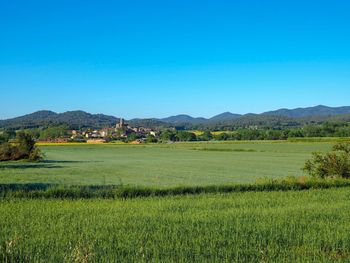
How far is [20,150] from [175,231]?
1919 inches

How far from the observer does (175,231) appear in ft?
35.0

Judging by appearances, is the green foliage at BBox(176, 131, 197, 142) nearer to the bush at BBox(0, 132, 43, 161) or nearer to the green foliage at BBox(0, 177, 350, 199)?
the bush at BBox(0, 132, 43, 161)

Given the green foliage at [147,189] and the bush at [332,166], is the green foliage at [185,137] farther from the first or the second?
the green foliage at [147,189]

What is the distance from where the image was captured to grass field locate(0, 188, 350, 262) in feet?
27.7

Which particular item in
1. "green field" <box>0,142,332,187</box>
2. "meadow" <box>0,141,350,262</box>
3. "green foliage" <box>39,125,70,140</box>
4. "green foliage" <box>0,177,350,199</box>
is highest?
"green foliage" <box>39,125,70,140</box>

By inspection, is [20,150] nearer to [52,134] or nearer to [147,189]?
[147,189]

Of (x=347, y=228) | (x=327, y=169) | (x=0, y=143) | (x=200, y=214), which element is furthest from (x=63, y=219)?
(x=0, y=143)

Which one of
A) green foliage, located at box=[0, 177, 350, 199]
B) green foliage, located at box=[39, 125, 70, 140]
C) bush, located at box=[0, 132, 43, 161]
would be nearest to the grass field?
green foliage, located at box=[0, 177, 350, 199]

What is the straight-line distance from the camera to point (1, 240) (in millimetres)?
9477

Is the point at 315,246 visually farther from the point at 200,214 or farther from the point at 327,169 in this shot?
the point at 327,169

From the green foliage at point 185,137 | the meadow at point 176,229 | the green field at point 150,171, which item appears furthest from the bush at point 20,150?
the green foliage at point 185,137

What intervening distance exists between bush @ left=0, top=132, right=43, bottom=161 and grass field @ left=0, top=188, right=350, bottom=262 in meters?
40.1

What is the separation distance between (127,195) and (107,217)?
6.82 metres

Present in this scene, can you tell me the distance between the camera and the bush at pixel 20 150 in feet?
180
